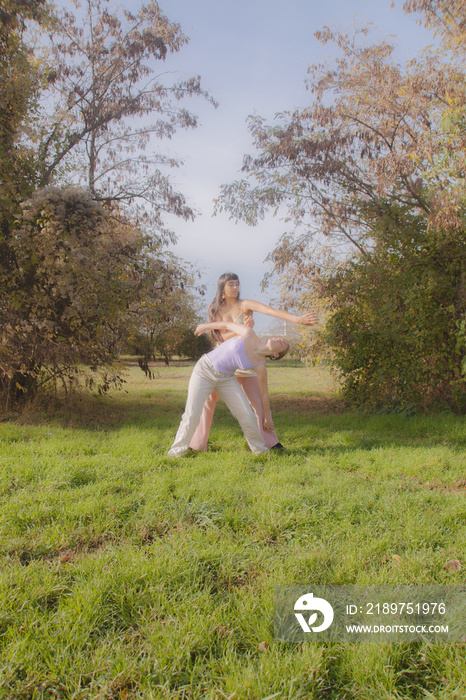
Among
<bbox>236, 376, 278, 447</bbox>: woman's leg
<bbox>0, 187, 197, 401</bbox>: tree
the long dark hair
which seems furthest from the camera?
<bbox>0, 187, 197, 401</bbox>: tree

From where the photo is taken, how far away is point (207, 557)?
297 cm

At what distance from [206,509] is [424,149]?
8.57m

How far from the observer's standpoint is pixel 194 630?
2.28 m

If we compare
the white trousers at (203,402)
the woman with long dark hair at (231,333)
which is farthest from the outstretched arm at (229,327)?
the white trousers at (203,402)

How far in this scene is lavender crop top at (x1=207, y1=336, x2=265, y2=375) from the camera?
544cm

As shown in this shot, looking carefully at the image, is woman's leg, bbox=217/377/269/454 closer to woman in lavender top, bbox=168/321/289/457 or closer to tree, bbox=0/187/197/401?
woman in lavender top, bbox=168/321/289/457

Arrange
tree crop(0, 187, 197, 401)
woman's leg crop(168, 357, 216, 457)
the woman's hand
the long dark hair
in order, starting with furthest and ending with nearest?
tree crop(0, 187, 197, 401) → the long dark hair → woman's leg crop(168, 357, 216, 457) → the woman's hand

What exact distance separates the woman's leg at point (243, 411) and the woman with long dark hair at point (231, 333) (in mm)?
293

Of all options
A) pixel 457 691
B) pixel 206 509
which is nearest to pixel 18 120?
pixel 206 509

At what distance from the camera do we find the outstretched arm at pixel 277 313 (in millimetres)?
5035

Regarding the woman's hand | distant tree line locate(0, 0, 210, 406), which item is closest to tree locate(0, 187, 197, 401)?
distant tree line locate(0, 0, 210, 406)

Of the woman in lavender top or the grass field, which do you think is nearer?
the grass field

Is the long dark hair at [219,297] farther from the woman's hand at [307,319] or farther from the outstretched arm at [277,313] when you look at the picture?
the woman's hand at [307,319]

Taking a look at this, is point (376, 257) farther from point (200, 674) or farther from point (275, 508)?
point (200, 674)
